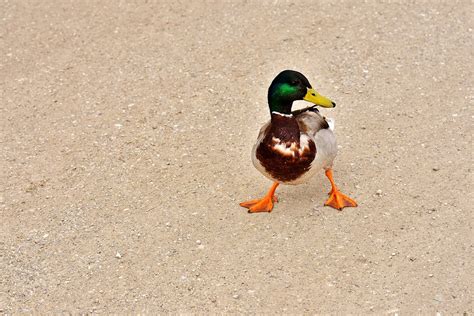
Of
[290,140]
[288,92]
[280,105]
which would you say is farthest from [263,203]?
A: [288,92]

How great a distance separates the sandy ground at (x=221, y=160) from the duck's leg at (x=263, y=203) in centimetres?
7

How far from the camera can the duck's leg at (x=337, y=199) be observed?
595 cm

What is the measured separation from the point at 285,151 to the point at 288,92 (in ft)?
1.52

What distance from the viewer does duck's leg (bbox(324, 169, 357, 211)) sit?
5.95m

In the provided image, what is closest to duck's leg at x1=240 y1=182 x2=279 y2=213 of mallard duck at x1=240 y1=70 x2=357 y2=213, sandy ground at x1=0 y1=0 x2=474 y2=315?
sandy ground at x1=0 y1=0 x2=474 y2=315

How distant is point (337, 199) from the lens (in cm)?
598

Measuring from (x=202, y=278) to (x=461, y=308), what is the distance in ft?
6.16

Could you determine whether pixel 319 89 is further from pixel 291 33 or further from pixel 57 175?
pixel 57 175

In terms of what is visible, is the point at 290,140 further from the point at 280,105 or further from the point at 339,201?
the point at 339,201

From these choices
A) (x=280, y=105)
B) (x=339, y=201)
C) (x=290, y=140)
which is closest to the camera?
(x=290, y=140)

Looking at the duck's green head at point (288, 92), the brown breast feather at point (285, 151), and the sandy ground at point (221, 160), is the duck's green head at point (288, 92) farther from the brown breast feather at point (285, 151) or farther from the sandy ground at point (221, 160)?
the sandy ground at point (221, 160)

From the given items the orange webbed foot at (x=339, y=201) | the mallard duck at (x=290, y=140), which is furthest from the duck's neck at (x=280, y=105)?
the orange webbed foot at (x=339, y=201)

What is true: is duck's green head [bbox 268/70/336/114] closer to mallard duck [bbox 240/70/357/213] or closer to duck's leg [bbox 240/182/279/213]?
mallard duck [bbox 240/70/357/213]

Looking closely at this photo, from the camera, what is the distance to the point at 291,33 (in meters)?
8.32
